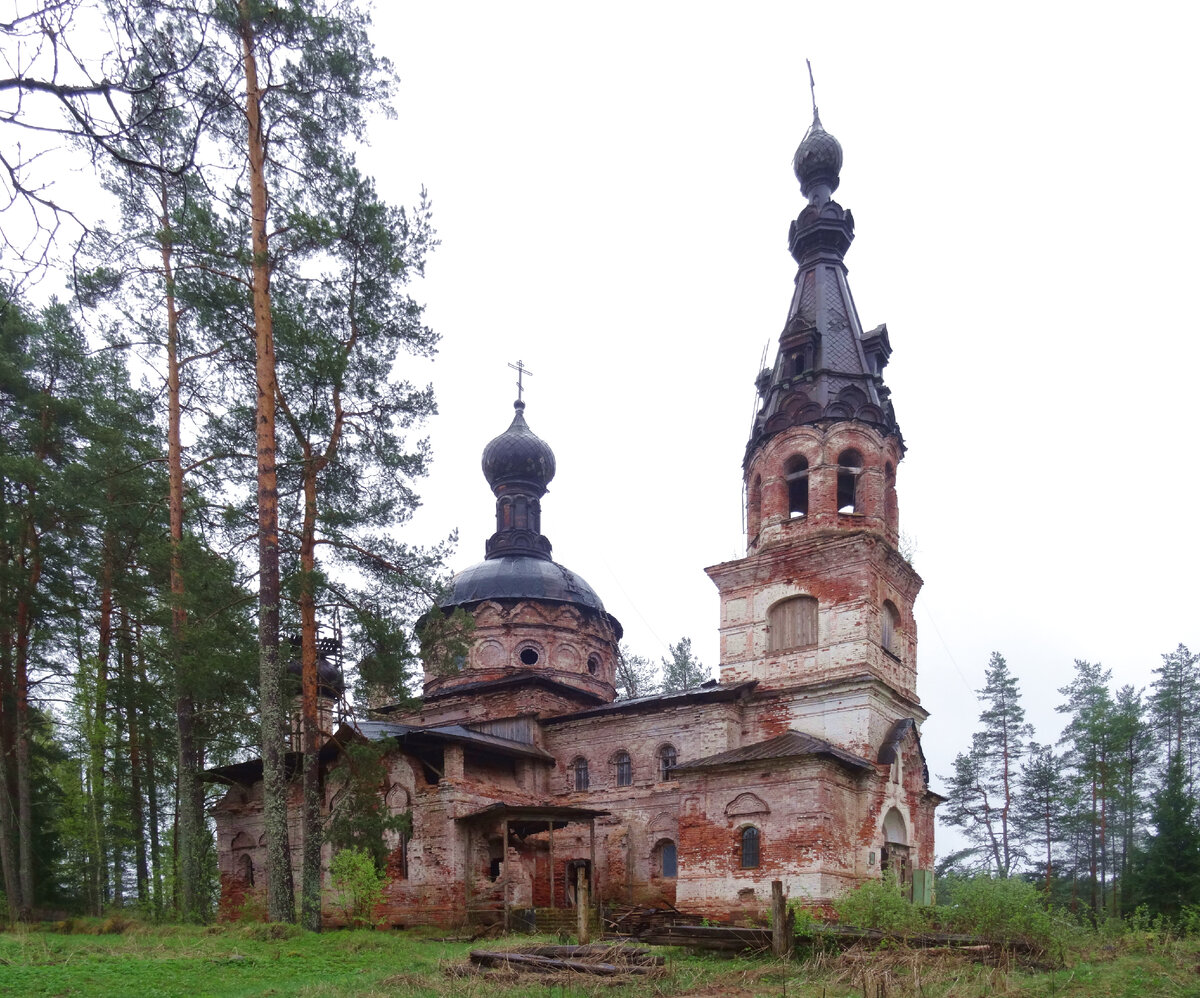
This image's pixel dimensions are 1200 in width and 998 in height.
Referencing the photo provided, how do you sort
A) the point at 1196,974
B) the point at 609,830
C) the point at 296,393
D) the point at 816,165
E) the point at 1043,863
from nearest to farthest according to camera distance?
the point at 1196,974
the point at 296,393
the point at 609,830
the point at 816,165
the point at 1043,863

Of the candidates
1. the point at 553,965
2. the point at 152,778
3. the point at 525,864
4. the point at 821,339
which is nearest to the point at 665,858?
the point at 525,864

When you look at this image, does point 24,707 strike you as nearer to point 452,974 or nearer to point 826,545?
point 452,974

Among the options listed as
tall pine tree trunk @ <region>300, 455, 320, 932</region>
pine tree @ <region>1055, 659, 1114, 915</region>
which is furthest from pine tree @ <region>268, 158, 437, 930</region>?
pine tree @ <region>1055, 659, 1114, 915</region>

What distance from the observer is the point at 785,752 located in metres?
18.0

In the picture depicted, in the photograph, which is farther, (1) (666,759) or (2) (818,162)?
(2) (818,162)

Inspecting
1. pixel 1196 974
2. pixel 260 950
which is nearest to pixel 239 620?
pixel 260 950

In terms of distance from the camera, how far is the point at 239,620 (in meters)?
15.3

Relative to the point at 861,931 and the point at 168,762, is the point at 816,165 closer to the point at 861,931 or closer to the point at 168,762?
the point at 861,931

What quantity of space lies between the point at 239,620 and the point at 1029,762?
85.1 ft

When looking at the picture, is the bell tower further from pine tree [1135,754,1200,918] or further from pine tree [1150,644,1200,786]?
pine tree [1150,644,1200,786]

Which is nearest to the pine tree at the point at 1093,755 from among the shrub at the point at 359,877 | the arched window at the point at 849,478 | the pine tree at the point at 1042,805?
the pine tree at the point at 1042,805

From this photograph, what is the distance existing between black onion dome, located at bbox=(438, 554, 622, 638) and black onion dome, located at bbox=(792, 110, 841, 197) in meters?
12.1

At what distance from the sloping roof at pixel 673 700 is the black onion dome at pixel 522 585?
4711 millimetres

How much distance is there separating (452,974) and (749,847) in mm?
9616
